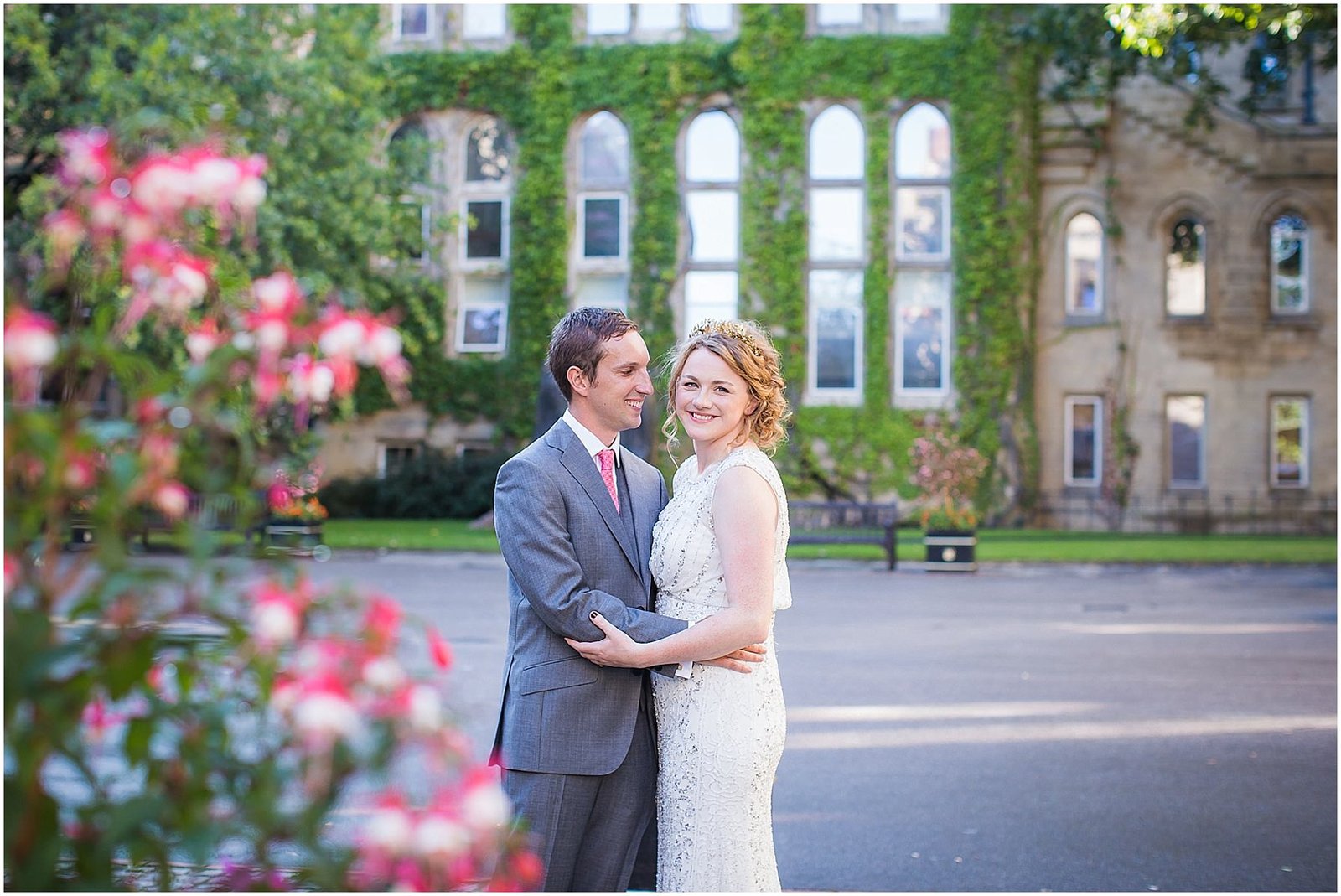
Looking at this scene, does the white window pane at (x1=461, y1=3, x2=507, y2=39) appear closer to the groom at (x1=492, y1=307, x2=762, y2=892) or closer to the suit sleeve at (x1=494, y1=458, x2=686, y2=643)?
the groom at (x1=492, y1=307, x2=762, y2=892)

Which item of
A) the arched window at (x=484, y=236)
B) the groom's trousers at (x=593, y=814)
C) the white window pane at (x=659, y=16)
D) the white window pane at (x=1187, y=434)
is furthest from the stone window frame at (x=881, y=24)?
the groom's trousers at (x=593, y=814)

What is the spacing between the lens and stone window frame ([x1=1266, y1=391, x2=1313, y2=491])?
92.9 ft

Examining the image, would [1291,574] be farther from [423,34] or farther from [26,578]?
[423,34]

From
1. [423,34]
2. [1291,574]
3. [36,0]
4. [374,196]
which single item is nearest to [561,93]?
[423,34]

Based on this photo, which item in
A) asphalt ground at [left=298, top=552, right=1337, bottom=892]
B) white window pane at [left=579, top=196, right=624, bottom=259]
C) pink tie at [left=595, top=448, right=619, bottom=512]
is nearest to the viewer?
pink tie at [left=595, top=448, right=619, bottom=512]

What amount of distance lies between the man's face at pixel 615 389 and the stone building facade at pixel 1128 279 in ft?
83.1

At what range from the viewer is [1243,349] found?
28688mm

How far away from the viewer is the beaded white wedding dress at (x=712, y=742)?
373 centimetres

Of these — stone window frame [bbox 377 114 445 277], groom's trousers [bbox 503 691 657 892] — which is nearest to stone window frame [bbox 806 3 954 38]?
stone window frame [bbox 377 114 445 277]

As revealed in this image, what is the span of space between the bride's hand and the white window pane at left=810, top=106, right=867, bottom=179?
26872mm

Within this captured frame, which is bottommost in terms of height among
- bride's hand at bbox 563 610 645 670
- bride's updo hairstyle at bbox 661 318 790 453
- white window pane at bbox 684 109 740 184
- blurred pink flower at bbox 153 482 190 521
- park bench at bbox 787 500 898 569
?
park bench at bbox 787 500 898 569

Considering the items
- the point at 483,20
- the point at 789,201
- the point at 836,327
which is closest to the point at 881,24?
the point at 789,201

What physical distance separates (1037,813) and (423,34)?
1134 inches

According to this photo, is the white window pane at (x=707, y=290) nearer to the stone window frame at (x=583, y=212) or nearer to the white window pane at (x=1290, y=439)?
the stone window frame at (x=583, y=212)
